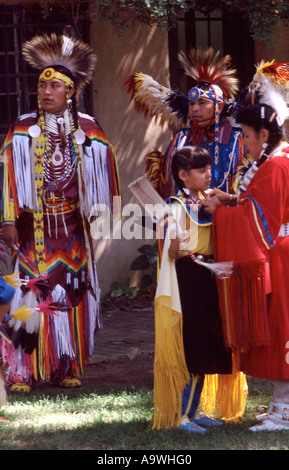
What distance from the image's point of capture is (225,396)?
15.1 ft

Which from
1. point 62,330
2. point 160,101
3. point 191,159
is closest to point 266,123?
point 191,159

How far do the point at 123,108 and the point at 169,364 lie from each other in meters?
4.29

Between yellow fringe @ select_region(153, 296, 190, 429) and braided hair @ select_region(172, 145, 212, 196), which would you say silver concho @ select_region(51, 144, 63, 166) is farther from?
yellow fringe @ select_region(153, 296, 190, 429)

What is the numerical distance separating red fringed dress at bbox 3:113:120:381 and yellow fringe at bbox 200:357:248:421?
1254 millimetres

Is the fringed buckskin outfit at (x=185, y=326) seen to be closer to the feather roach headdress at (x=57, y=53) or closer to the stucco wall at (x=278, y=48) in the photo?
the feather roach headdress at (x=57, y=53)

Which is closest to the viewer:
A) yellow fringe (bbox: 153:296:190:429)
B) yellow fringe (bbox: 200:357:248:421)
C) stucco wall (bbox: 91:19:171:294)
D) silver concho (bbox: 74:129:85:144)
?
yellow fringe (bbox: 153:296:190:429)

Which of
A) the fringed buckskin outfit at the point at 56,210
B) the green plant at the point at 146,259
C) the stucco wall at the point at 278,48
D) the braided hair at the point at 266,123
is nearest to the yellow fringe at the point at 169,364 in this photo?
the braided hair at the point at 266,123

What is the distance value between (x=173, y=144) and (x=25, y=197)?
3.36ft

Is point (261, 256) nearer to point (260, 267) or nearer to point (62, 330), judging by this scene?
point (260, 267)

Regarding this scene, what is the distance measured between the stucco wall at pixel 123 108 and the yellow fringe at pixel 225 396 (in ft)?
11.9

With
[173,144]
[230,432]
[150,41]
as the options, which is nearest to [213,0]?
[150,41]

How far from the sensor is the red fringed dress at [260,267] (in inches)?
167

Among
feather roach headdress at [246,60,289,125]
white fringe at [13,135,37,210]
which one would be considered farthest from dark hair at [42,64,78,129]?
feather roach headdress at [246,60,289,125]

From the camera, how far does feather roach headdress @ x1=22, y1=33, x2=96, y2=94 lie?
5.67m
